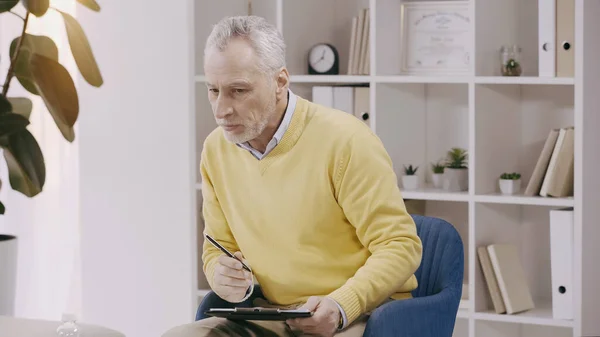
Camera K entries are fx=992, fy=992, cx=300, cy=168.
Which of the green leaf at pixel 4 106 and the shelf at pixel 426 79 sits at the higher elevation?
the shelf at pixel 426 79

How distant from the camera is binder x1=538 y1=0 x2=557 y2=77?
10.9ft

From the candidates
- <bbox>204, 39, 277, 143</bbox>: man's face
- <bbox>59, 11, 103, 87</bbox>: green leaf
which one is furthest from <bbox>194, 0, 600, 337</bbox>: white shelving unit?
<bbox>59, 11, 103, 87</bbox>: green leaf

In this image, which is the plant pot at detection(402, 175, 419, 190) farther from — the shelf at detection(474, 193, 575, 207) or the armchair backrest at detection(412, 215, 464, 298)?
the armchair backrest at detection(412, 215, 464, 298)

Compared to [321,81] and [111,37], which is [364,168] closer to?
[321,81]

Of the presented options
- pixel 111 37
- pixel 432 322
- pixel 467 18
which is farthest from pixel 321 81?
pixel 432 322

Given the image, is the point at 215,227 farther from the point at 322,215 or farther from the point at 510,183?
the point at 510,183

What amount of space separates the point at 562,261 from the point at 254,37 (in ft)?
4.94

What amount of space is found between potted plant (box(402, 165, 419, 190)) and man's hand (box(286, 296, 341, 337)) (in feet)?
4.76

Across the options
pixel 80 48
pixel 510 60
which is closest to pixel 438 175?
pixel 510 60

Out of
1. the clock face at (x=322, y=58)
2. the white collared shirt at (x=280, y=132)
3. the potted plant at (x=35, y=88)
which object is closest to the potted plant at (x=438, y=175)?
the clock face at (x=322, y=58)

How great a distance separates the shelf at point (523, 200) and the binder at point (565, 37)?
0.42 metres

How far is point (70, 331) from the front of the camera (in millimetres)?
2191

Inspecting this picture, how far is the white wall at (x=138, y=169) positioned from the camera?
376 cm

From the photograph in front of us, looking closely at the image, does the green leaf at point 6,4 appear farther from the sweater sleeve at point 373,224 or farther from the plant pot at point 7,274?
the plant pot at point 7,274
